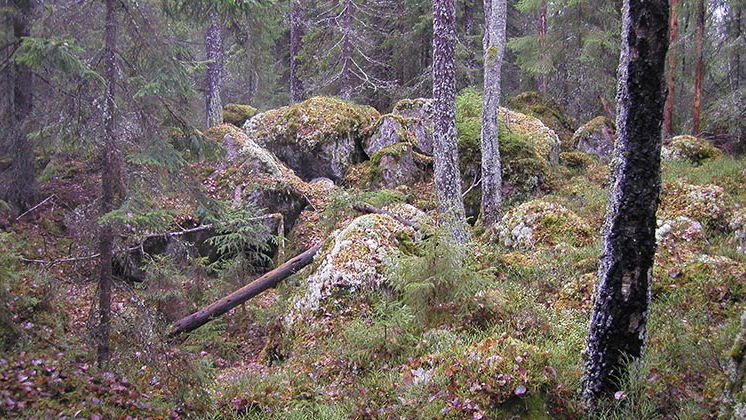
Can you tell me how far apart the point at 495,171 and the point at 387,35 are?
9.42 metres

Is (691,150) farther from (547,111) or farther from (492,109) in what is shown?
(547,111)

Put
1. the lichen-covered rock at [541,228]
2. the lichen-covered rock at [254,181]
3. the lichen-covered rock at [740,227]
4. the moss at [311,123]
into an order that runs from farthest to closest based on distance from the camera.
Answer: the moss at [311,123]
the lichen-covered rock at [254,181]
the lichen-covered rock at [541,228]
the lichen-covered rock at [740,227]

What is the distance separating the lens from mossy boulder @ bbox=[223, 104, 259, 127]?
59.4 ft

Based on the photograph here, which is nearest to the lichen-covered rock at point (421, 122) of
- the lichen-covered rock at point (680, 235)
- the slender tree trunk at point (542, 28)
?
the slender tree trunk at point (542, 28)

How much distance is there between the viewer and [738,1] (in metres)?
12.9

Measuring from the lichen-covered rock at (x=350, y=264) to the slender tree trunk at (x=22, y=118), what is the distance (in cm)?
838

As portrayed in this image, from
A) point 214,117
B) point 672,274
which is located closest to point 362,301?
point 672,274

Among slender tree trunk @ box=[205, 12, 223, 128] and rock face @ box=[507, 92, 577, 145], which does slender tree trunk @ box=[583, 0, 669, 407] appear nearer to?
rock face @ box=[507, 92, 577, 145]

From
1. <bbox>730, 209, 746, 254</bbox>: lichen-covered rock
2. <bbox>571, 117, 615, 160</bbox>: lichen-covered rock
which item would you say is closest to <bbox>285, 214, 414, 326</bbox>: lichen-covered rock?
<bbox>730, 209, 746, 254</bbox>: lichen-covered rock

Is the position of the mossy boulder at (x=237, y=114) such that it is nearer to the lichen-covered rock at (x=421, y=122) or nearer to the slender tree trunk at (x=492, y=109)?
the lichen-covered rock at (x=421, y=122)

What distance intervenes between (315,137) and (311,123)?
20.7 inches

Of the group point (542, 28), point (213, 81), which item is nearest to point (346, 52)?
point (213, 81)

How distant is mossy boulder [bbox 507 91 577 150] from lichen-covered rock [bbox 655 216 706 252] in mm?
9666

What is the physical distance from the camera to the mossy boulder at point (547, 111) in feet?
59.3
